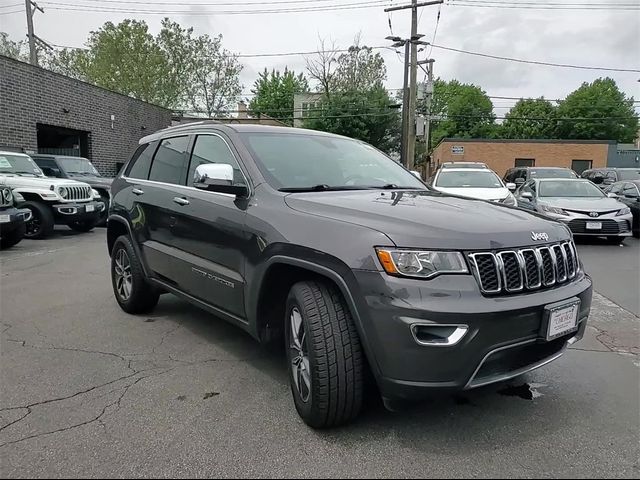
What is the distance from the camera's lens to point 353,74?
148 feet

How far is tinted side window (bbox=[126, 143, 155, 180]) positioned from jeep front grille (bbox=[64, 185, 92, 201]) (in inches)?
256

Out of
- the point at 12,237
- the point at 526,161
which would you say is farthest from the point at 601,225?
the point at 526,161

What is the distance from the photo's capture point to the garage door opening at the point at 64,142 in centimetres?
1817

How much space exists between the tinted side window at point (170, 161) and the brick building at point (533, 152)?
33.3 metres

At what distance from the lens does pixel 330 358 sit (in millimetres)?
2578

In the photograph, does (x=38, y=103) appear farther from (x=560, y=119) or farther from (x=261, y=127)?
(x=560, y=119)

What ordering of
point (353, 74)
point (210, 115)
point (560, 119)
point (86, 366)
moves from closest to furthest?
1. point (86, 366)
2. point (210, 115)
3. point (353, 74)
4. point (560, 119)

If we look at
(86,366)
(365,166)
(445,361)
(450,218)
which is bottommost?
(86,366)

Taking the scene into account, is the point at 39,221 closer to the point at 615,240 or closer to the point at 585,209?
the point at 585,209

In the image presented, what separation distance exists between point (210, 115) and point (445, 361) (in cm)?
3858

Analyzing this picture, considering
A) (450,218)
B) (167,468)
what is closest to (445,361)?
(450,218)

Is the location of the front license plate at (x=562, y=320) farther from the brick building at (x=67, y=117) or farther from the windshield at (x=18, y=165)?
the brick building at (x=67, y=117)

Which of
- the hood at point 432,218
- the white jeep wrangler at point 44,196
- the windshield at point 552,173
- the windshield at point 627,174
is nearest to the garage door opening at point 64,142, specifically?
the white jeep wrangler at point 44,196

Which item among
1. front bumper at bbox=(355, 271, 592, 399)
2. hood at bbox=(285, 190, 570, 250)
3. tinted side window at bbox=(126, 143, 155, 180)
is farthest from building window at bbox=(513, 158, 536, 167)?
front bumper at bbox=(355, 271, 592, 399)
